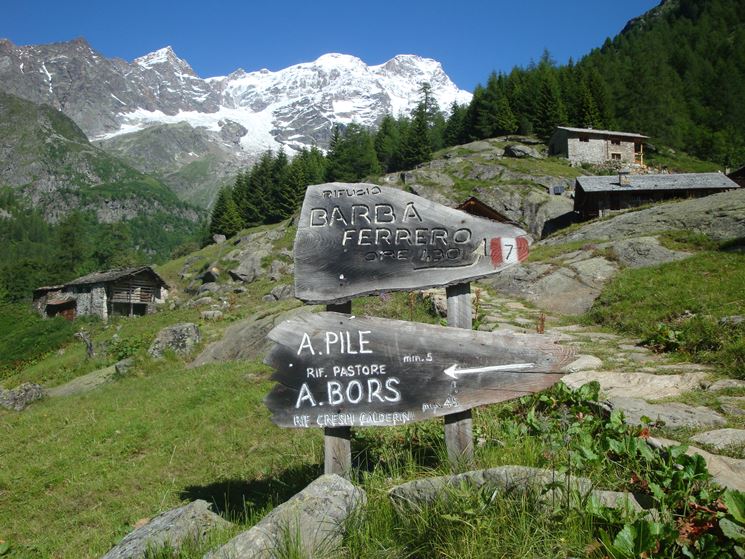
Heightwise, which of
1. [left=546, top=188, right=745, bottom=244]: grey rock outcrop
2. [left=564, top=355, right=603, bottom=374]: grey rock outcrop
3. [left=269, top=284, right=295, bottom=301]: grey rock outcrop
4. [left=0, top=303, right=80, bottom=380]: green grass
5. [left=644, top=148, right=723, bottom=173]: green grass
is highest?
[left=644, top=148, right=723, bottom=173]: green grass

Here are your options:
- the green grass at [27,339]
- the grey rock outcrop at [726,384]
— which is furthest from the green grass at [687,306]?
the green grass at [27,339]

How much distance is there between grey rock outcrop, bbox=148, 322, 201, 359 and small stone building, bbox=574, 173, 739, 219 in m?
33.9

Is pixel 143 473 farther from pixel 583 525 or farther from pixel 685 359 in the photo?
pixel 685 359

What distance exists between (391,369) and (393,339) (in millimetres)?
294

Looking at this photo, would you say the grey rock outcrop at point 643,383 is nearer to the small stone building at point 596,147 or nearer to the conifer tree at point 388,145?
the small stone building at point 596,147

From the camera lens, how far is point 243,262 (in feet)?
150

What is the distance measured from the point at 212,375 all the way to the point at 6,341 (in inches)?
1025

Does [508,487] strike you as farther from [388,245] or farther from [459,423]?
[388,245]

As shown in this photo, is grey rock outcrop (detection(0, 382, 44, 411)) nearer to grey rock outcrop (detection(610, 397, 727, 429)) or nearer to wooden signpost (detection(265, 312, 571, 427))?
wooden signpost (detection(265, 312, 571, 427))

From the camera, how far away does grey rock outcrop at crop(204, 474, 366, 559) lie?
11.3ft

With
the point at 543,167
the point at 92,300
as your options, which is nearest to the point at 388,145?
the point at 543,167

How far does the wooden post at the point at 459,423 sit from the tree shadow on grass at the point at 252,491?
1.91 m

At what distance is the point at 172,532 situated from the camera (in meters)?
4.13

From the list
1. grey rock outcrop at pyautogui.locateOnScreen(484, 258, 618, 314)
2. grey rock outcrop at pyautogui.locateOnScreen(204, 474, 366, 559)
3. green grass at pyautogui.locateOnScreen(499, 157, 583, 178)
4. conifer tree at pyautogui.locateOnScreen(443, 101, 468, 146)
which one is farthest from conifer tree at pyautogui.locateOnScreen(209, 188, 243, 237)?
grey rock outcrop at pyautogui.locateOnScreen(204, 474, 366, 559)
